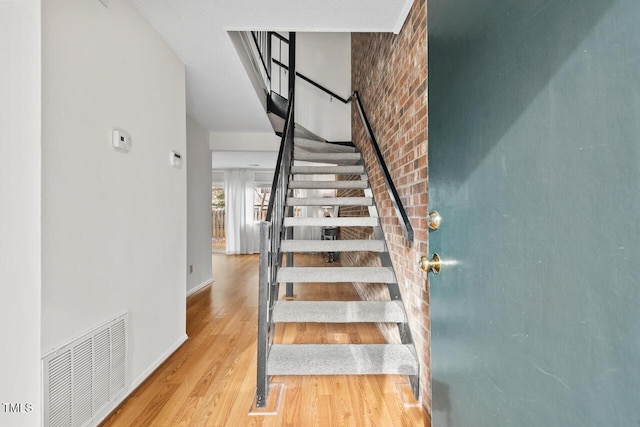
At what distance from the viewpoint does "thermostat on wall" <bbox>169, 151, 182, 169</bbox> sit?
7.90 ft

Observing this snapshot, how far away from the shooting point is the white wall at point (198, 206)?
13.7ft

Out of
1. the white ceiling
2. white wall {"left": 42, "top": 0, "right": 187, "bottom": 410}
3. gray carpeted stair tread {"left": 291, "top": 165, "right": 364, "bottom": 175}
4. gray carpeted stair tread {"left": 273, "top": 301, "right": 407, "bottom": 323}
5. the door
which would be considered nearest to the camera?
the door

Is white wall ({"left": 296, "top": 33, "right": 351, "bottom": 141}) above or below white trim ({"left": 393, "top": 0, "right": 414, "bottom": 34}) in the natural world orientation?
above

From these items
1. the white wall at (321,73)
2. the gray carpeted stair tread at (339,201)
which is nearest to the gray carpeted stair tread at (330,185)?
the gray carpeted stair tread at (339,201)

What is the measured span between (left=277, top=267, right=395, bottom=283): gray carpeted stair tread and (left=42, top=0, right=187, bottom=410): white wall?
928mm

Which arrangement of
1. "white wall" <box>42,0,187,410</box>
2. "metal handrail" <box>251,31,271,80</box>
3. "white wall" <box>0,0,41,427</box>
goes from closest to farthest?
"white wall" <box>0,0,41,427</box> < "white wall" <box>42,0,187,410</box> < "metal handrail" <box>251,31,271,80</box>

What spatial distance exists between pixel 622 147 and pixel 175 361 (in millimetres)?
2625

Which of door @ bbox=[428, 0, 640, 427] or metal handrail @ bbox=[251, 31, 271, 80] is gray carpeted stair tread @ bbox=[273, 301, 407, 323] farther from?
metal handrail @ bbox=[251, 31, 271, 80]

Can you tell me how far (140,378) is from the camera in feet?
6.34

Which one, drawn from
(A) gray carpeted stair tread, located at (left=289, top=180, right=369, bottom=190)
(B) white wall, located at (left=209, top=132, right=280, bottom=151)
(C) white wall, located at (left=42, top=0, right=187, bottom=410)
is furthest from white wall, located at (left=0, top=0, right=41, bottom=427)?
(B) white wall, located at (left=209, top=132, right=280, bottom=151)

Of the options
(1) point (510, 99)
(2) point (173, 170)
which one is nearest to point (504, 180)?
(1) point (510, 99)

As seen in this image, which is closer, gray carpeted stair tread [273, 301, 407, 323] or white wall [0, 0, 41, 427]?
white wall [0, 0, 41, 427]

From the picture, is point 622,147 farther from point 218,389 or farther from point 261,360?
point 218,389

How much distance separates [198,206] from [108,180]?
2.92 m
